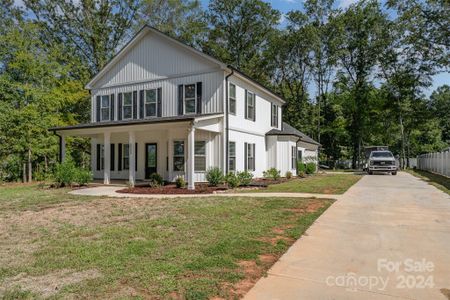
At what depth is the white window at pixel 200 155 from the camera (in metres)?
17.4

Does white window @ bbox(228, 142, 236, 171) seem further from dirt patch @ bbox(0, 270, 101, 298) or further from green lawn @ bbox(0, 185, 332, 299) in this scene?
dirt patch @ bbox(0, 270, 101, 298)

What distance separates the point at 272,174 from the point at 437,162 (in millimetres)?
14866

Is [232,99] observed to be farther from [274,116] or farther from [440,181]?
[440,181]

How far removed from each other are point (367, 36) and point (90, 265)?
141 ft

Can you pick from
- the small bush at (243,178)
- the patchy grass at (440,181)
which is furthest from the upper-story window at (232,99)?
the patchy grass at (440,181)

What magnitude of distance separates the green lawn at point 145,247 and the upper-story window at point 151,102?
32.5 ft

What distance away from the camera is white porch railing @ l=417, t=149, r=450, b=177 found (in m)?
22.3

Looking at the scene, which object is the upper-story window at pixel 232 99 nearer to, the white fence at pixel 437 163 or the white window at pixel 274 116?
the white window at pixel 274 116

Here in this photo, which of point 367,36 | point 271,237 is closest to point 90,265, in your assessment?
point 271,237

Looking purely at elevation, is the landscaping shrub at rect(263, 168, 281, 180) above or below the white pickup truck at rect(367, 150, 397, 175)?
below

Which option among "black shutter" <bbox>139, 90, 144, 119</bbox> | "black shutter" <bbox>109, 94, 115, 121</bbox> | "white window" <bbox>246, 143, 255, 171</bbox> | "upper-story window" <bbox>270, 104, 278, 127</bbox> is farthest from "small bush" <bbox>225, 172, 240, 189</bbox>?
"black shutter" <bbox>109, 94, 115, 121</bbox>

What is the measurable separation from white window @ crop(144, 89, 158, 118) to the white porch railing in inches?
722

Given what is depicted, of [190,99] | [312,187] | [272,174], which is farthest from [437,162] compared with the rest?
[190,99]

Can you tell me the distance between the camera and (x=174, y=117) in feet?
53.2
